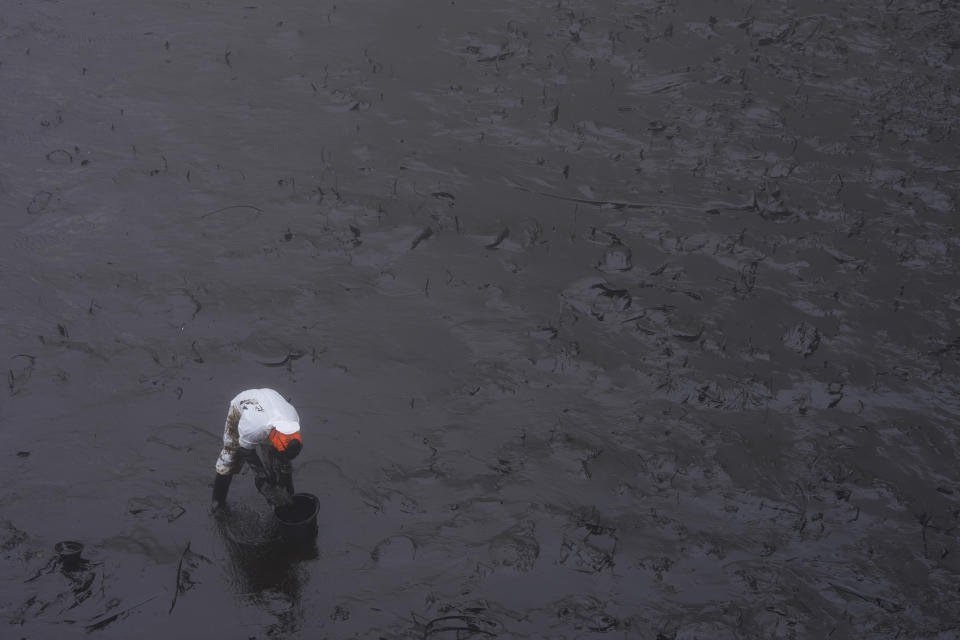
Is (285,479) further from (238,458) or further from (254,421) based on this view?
(254,421)

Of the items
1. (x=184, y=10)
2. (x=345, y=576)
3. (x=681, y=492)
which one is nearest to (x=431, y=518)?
(x=345, y=576)

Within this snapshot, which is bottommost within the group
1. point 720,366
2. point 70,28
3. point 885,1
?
point 720,366

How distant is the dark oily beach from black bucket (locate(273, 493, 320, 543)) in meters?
0.22

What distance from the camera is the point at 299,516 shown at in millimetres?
6895

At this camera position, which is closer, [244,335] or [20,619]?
[20,619]

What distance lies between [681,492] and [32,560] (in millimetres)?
5366

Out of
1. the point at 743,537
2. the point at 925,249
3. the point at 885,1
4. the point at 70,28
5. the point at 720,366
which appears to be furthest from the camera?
the point at 885,1

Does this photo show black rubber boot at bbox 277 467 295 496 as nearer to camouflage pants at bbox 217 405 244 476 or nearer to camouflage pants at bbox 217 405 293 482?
camouflage pants at bbox 217 405 293 482

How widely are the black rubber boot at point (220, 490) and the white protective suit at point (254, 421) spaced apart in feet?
0.69

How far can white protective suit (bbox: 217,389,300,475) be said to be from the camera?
6.47 m

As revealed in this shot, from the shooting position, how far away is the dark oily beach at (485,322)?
6.73 m

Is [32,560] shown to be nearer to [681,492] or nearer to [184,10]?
[681,492]

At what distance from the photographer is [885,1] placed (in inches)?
636

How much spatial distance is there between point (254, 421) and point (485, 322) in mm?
A: 3402
